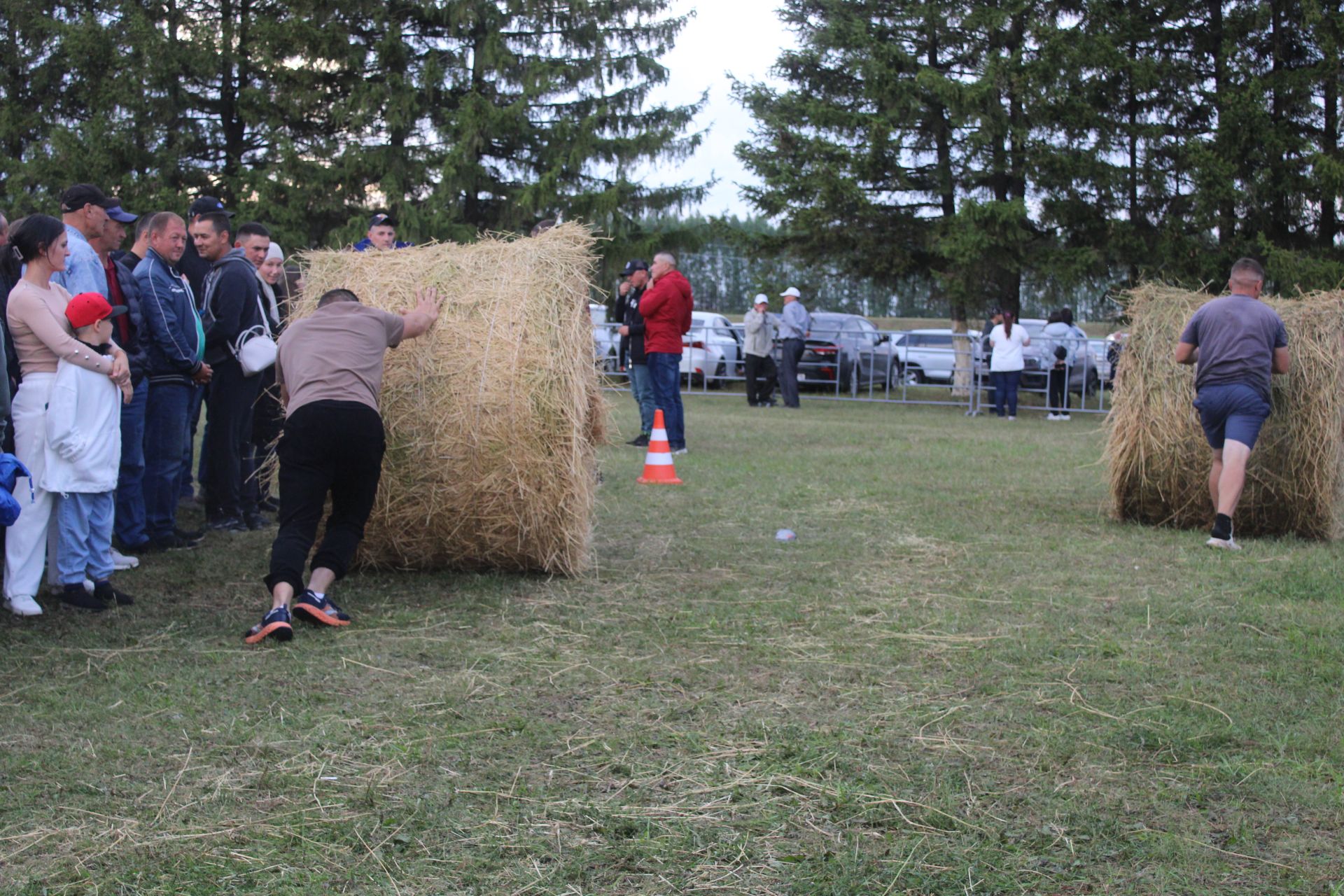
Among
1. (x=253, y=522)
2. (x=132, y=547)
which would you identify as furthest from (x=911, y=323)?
(x=132, y=547)

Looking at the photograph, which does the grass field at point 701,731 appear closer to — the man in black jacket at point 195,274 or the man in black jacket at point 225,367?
the man in black jacket at point 225,367

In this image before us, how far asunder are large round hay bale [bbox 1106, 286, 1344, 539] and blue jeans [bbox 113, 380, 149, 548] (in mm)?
6756

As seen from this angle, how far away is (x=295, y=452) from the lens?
611cm

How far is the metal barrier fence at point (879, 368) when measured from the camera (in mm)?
24531

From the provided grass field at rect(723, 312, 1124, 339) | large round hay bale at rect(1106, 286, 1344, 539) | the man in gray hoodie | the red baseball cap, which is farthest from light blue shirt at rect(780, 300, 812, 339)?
grass field at rect(723, 312, 1124, 339)

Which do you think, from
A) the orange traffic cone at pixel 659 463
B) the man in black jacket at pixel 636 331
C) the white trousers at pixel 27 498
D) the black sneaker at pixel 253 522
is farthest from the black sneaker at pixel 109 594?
the man in black jacket at pixel 636 331

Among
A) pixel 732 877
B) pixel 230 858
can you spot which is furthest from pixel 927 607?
pixel 230 858

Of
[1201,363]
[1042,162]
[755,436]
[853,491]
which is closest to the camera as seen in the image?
[1201,363]

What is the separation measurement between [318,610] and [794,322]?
55.2 ft

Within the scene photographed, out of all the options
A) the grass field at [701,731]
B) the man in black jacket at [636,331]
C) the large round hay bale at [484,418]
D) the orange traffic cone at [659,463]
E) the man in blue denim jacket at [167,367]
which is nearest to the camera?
the grass field at [701,731]

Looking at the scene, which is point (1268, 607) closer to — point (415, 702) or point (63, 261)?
point (415, 702)

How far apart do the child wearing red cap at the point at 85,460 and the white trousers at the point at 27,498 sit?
5 centimetres

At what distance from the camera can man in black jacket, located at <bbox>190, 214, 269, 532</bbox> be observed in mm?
8266

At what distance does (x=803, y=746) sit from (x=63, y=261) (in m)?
4.43
